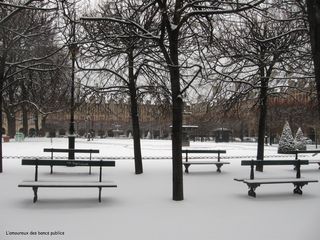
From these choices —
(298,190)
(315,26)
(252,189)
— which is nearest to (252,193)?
(252,189)

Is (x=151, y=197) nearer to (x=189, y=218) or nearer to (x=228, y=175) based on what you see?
(x=189, y=218)

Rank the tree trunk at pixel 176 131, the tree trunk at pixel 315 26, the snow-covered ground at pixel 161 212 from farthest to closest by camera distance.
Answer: the tree trunk at pixel 176 131
the snow-covered ground at pixel 161 212
the tree trunk at pixel 315 26

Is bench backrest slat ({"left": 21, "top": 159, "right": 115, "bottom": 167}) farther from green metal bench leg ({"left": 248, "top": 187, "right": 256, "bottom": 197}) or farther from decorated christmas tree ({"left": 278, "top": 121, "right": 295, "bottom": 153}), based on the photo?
decorated christmas tree ({"left": 278, "top": 121, "right": 295, "bottom": 153})

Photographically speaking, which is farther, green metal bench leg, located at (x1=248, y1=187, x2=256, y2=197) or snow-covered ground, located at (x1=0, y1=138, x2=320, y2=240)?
green metal bench leg, located at (x1=248, y1=187, x2=256, y2=197)

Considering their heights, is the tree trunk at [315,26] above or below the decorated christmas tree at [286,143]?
above

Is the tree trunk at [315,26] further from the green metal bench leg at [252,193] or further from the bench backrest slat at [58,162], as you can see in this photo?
the bench backrest slat at [58,162]

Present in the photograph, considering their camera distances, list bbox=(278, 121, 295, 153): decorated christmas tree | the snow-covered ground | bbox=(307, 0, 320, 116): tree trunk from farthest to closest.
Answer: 1. bbox=(278, 121, 295, 153): decorated christmas tree
2. the snow-covered ground
3. bbox=(307, 0, 320, 116): tree trunk

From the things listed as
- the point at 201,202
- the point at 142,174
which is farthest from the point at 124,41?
the point at 201,202

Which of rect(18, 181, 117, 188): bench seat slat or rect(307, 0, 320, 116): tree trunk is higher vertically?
rect(307, 0, 320, 116): tree trunk

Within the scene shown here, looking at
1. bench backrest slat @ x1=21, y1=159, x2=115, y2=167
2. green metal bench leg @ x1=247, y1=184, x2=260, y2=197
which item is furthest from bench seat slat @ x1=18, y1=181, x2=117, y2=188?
green metal bench leg @ x1=247, y1=184, x2=260, y2=197

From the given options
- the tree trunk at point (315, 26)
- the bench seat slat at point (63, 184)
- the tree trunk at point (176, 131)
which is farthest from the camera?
the tree trunk at point (176, 131)

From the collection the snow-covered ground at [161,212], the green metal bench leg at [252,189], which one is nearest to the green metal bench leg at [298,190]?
the snow-covered ground at [161,212]

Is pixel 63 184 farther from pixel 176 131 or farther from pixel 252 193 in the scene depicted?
pixel 252 193

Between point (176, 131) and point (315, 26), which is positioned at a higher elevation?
point (315, 26)
